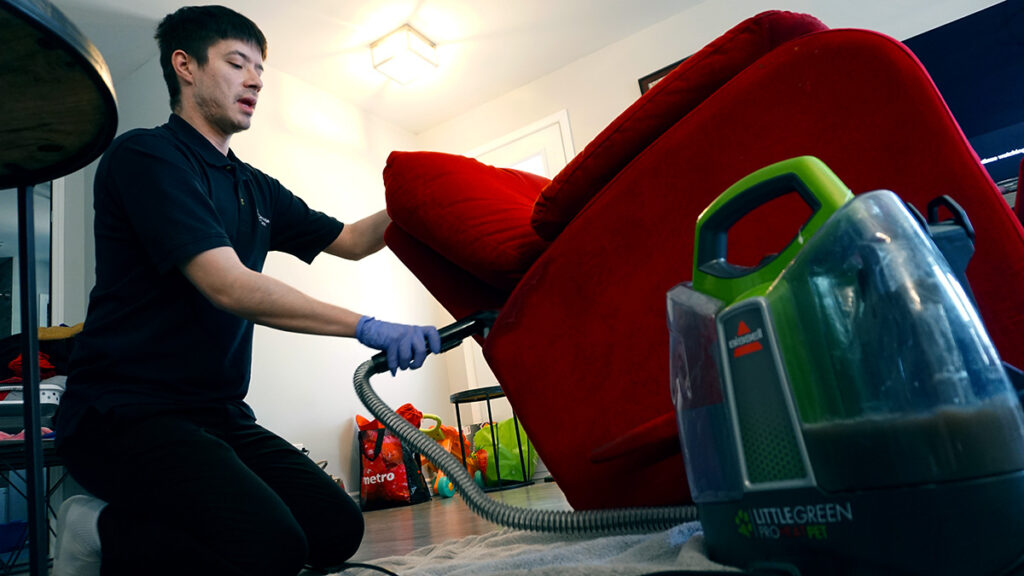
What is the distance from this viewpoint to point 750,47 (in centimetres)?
85

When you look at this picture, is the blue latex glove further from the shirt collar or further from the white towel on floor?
the shirt collar

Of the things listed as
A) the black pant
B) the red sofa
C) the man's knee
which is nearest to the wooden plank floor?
the man's knee

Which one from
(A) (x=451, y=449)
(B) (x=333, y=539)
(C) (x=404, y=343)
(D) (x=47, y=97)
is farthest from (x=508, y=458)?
(D) (x=47, y=97)

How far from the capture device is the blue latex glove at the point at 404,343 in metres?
1.08

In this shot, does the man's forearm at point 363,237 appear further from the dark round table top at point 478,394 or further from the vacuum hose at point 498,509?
the dark round table top at point 478,394

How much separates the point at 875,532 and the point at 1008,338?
394 mm

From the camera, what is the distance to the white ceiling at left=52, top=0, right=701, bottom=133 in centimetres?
367

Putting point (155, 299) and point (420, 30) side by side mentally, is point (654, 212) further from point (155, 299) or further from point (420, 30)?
point (420, 30)

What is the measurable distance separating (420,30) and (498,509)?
146 inches

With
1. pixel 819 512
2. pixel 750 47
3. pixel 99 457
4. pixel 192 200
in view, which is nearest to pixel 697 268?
pixel 819 512

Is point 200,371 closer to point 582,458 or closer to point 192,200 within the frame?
point 192,200

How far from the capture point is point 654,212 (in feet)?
2.99

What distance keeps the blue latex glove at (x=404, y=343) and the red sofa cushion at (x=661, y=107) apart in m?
0.26

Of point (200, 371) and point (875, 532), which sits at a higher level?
point (200, 371)
